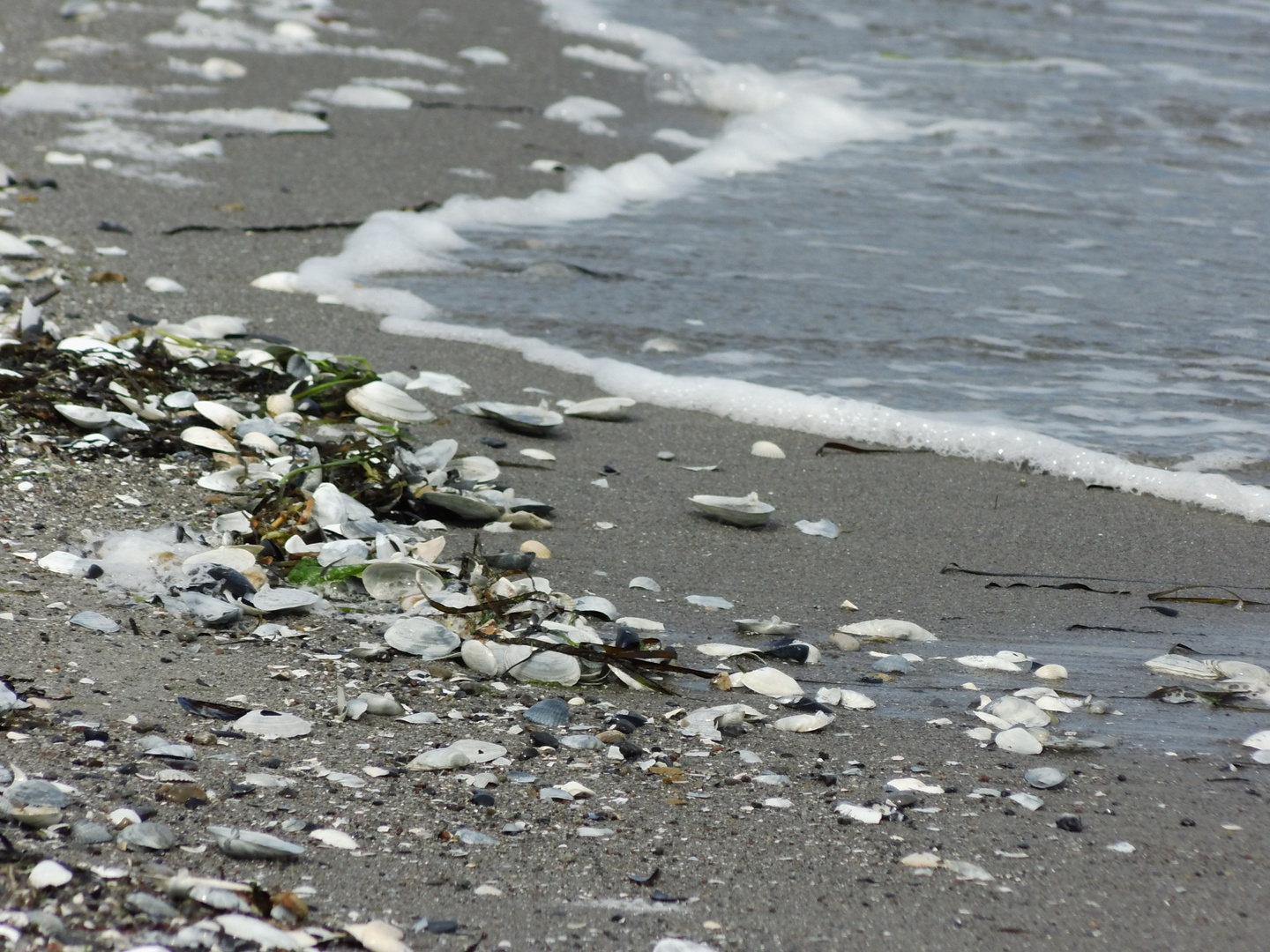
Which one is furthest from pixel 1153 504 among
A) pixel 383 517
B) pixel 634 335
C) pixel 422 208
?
pixel 422 208

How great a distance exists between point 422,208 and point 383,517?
2.81 meters

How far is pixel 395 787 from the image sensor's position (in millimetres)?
1817

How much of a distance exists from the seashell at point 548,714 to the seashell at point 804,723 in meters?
0.36

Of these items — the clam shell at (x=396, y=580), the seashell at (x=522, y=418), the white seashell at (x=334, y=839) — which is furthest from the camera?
the seashell at (x=522, y=418)

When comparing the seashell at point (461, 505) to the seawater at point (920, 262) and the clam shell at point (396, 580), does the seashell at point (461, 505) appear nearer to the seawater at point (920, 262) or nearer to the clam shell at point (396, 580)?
the clam shell at point (396, 580)

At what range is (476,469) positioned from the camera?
3.13 meters

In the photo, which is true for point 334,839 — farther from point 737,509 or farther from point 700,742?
point 737,509

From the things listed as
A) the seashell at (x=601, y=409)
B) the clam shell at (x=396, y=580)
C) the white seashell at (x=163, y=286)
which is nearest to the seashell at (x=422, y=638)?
the clam shell at (x=396, y=580)

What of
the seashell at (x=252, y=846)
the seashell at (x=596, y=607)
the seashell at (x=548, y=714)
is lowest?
the seashell at (x=596, y=607)

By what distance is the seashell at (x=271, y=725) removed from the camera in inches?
75.0

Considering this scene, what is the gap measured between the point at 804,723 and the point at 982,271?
345 cm

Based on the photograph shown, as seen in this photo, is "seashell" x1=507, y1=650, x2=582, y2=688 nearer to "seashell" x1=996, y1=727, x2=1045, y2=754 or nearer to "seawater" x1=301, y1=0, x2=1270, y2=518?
"seashell" x1=996, y1=727, x2=1045, y2=754

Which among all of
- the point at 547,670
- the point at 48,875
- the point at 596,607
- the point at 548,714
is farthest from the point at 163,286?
the point at 48,875

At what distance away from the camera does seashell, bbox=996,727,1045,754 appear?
2105 mm
